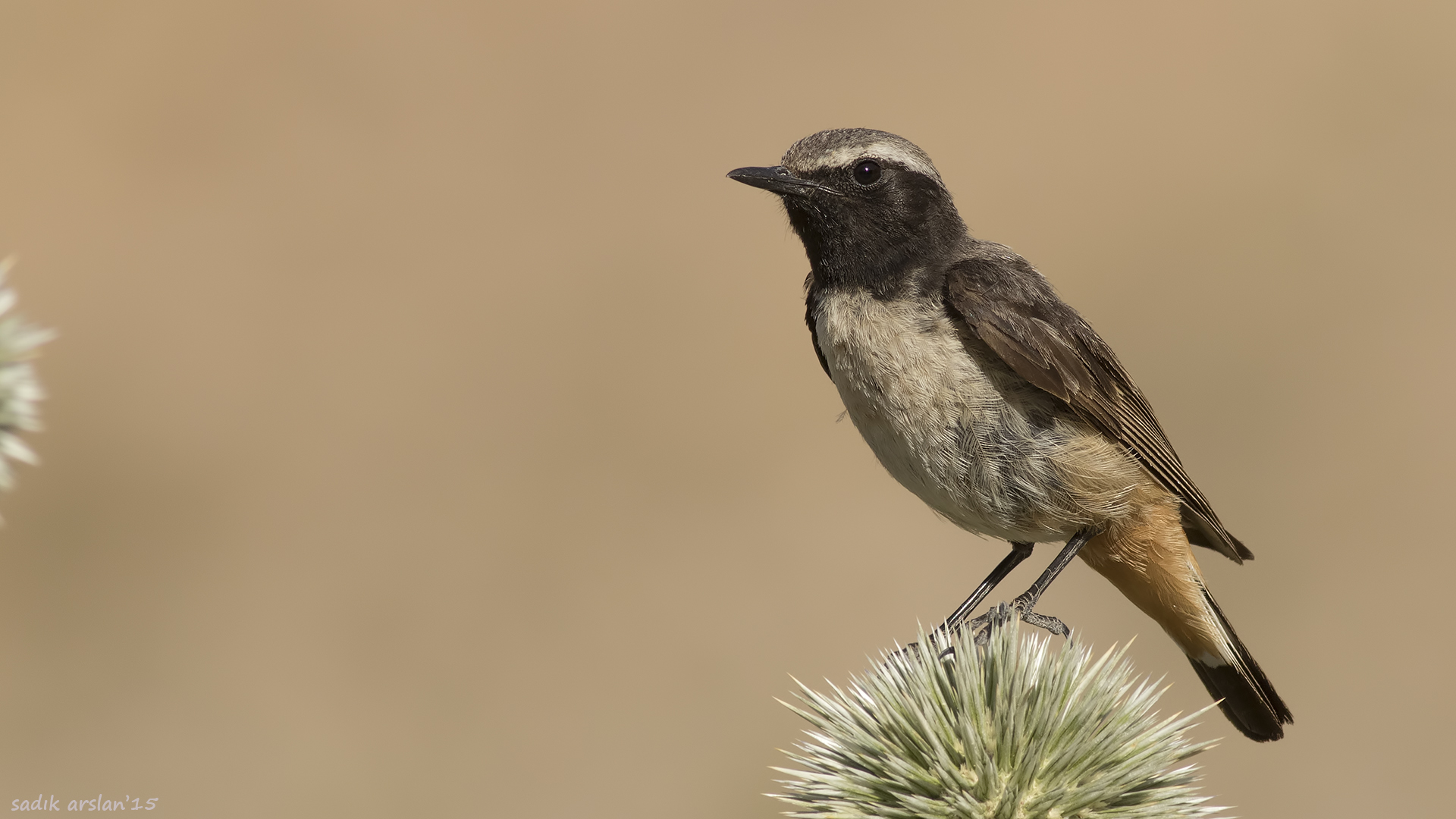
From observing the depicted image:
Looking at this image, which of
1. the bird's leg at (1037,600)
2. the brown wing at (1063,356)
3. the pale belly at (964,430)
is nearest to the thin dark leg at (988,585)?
the bird's leg at (1037,600)

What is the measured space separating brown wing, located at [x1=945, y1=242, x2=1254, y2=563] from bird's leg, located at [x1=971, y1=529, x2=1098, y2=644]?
42cm

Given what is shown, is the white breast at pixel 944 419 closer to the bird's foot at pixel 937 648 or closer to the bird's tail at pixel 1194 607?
the bird's tail at pixel 1194 607

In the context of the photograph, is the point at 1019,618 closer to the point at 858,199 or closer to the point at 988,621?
the point at 988,621

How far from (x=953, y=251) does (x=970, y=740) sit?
93.7 inches

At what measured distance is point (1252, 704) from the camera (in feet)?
14.8

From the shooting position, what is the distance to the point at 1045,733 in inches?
118

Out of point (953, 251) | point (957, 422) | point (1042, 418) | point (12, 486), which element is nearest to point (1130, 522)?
point (1042, 418)

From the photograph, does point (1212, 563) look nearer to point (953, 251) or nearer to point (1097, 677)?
point (953, 251)

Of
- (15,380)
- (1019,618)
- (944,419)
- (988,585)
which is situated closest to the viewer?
(15,380)

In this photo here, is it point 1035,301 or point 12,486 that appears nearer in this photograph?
point 12,486

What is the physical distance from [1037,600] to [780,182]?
2014 millimetres

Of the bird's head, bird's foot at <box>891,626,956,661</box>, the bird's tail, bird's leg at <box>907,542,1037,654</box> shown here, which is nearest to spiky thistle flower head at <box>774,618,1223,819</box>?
bird's foot at <box>891,626,956,661</box>

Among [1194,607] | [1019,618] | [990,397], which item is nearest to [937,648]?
[1019,618]

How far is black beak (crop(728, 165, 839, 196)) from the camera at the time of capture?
4.59 metres
